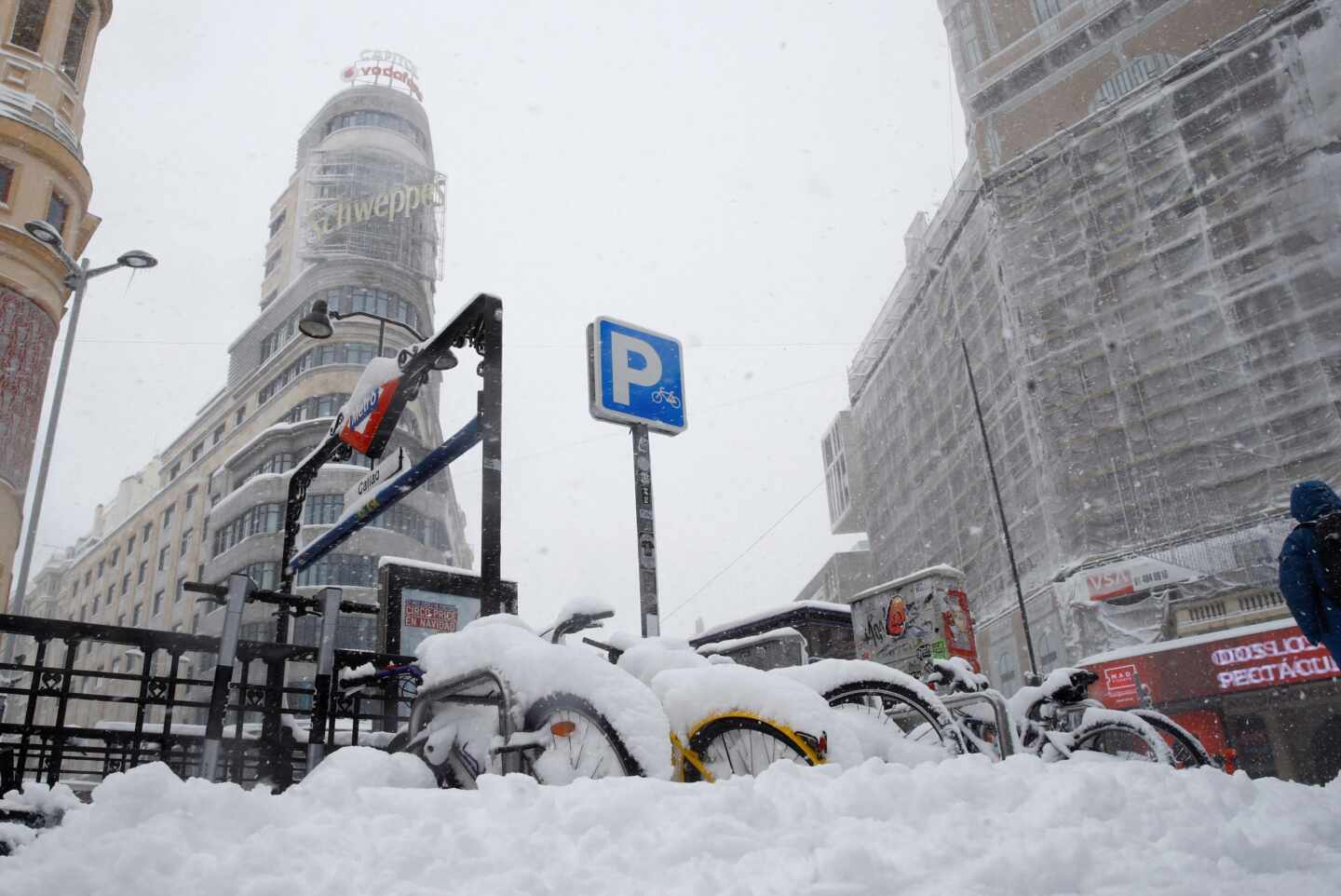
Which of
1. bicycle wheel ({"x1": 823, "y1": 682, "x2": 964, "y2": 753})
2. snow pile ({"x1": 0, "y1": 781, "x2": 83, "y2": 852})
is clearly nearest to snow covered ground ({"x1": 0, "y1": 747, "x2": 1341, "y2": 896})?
snow pile ({"x1": 0, "y1": 781, "x2": 83, "y2": 852})

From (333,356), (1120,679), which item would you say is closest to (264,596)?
(1120,679)

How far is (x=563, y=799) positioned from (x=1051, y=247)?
37792mm

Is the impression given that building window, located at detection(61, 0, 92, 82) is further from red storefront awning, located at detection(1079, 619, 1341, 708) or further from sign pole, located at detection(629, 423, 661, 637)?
red storefront awning, located at detection(1079, 619, 1341, 708)

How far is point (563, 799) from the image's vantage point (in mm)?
2734

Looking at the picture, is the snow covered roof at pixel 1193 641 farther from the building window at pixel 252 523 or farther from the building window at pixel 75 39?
the building window at pixel 252 523

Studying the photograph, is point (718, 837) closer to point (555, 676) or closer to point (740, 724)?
point (740, 724)

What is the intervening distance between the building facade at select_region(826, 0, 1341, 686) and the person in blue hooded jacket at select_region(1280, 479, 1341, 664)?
1091 inches

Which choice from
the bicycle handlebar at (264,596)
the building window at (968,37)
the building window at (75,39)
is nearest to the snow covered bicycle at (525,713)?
the bicycle handlebar at (264,596)

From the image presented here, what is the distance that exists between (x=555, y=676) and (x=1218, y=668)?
995 inches

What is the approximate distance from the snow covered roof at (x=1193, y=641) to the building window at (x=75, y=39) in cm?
3503

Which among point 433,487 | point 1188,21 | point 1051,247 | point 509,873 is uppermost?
point 1188,21

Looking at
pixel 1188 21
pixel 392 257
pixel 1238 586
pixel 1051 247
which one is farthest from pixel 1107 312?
pixel 392 257

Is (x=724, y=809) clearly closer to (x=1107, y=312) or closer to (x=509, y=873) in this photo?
(x=509, y=873)

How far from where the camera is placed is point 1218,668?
2345 centimetres
